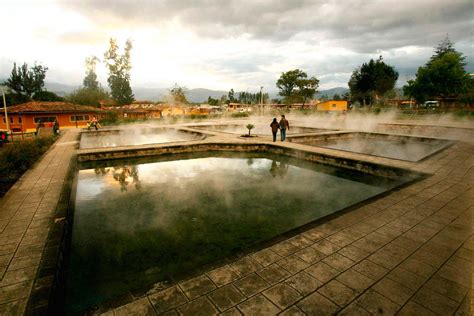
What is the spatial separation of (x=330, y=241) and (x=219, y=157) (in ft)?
28.9

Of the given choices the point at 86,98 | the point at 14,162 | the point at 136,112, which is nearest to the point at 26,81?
the point at 86,98

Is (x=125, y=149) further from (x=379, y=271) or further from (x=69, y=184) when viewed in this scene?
(x=379, y=271)

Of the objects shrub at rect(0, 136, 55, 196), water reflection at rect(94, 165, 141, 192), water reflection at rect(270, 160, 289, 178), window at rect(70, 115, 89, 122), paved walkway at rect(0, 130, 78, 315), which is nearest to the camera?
paved walkway at rect(0, 130, 78, 315)

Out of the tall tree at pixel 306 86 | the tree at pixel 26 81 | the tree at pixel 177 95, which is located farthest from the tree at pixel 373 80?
the tree at pixel 26 81

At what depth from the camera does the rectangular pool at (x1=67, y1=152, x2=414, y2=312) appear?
3914mm

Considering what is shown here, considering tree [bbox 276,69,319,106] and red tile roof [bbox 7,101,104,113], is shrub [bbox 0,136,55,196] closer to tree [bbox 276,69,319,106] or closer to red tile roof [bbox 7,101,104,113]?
red tile roof [bbox 7,101,104,113]

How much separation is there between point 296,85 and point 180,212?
60298mm

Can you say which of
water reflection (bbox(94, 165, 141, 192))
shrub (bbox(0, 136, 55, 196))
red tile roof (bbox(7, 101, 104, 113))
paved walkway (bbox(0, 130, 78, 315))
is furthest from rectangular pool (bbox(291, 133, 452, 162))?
red tile roof (bbox(7, 101, 104, 113))

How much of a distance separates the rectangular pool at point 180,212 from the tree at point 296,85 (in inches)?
2127

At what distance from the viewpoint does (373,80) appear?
52500mm

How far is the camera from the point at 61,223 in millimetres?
4496

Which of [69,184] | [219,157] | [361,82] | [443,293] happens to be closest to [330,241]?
[443,293]

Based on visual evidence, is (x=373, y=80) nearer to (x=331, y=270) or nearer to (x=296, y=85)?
(x=296, y=85)

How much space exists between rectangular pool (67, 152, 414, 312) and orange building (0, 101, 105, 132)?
2368 cm
